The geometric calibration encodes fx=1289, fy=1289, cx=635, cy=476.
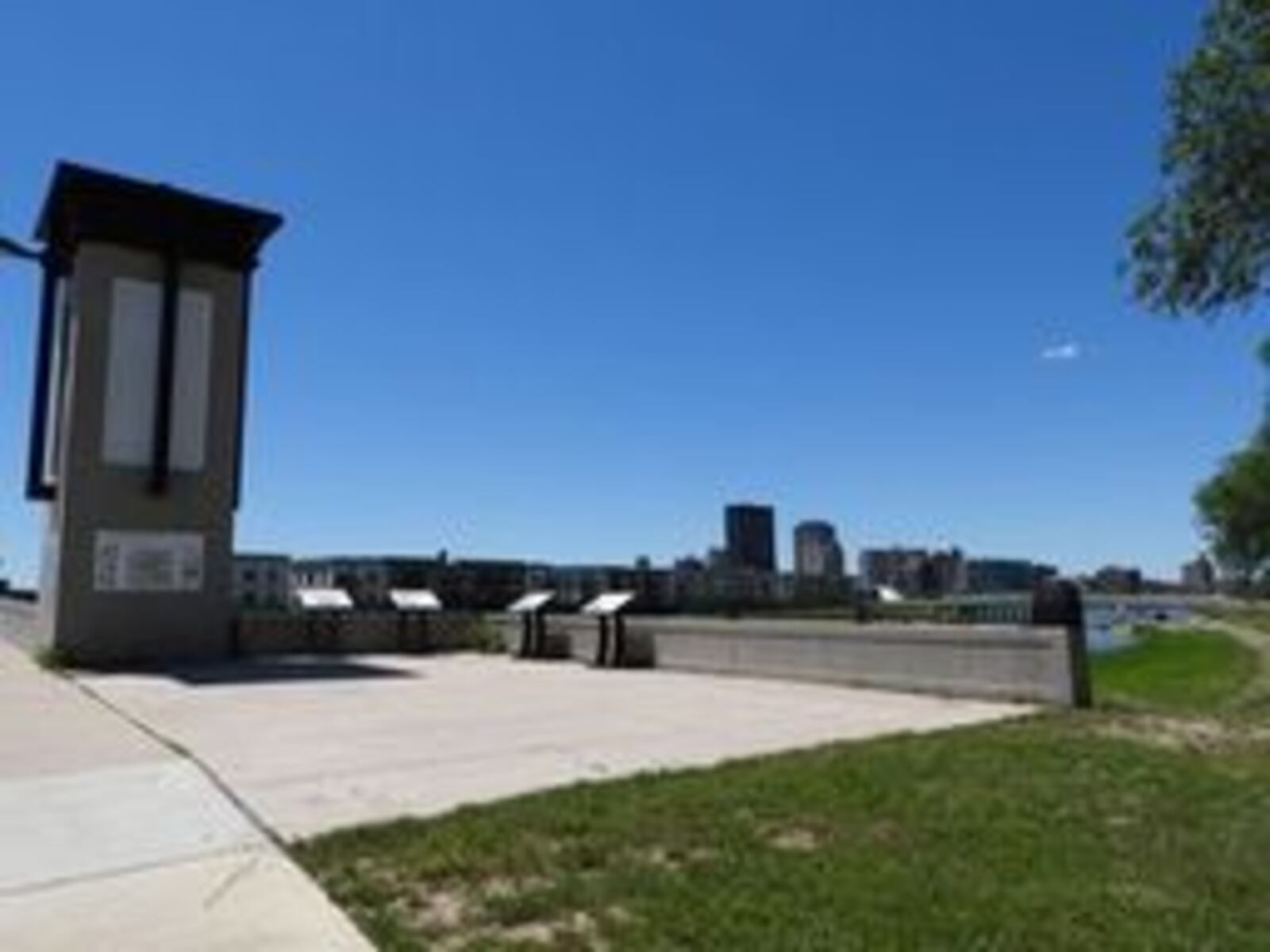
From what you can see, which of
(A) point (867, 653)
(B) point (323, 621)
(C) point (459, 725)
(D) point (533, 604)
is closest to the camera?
(C) point (459, 725)

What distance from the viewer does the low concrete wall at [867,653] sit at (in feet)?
45.4

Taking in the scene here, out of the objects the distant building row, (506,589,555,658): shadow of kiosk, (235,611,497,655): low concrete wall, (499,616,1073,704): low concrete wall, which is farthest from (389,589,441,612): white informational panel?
the distant building row

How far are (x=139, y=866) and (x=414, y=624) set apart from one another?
21006 mm

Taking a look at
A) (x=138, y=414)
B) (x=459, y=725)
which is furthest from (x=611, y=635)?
(x=459, y=725)

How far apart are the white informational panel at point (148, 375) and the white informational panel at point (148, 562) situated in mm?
1294

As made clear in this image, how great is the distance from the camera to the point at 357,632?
27125mm

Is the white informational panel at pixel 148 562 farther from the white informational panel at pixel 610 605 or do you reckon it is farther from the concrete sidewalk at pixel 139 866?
→ the concrete sidewalk at pixel 139 866

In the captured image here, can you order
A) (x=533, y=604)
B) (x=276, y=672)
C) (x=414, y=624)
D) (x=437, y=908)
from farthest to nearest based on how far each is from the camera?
1. (x=414, y=624)
2. (x=533, y=604)
3. (x=276, y=672)
4. (x=437, y=908)

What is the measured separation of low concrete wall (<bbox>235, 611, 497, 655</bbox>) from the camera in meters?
25.7

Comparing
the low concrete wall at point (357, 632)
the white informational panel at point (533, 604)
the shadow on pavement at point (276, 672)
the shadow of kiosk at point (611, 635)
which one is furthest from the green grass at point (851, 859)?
the low concrete wall at point (357, 632)

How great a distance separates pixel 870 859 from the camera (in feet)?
21.5

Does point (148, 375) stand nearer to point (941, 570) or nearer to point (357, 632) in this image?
point (357, 632)

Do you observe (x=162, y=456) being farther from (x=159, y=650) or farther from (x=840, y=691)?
(x=840, y=691)

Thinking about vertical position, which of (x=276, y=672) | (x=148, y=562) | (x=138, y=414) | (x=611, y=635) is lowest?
(x=276, y=672)
